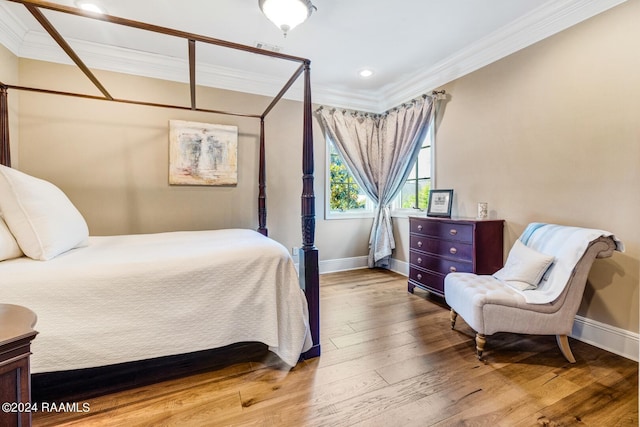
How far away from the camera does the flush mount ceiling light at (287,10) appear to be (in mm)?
2002

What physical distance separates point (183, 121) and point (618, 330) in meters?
4.21

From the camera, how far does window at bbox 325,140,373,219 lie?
13.3ft

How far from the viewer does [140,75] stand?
118 inches

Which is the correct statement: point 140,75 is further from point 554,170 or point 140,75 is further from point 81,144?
point 554,170

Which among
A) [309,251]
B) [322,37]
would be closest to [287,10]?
[322,37]

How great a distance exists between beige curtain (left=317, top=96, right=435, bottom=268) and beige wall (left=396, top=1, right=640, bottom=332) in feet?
3.02

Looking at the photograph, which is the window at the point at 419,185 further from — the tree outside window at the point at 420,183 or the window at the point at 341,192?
the window at the point at 341,192

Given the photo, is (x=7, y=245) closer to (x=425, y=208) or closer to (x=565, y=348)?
(x=565, y=348)

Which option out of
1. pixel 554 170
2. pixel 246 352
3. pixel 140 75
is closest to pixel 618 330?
pixel 554 170

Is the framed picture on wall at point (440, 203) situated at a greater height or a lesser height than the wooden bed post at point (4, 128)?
lesser

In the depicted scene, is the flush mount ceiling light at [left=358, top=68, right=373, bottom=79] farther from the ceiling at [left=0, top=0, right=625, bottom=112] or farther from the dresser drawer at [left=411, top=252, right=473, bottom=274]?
the dresser drawer at [left=411, top=252, right=473, bottom=274]

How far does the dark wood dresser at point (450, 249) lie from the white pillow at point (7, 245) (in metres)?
3.15

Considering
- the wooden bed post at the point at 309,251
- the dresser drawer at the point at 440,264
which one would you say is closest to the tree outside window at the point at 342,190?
the dresser drawer at the point at 440,264

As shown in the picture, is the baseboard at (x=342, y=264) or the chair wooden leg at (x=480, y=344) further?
the baseboard at (x=342, y=264)
